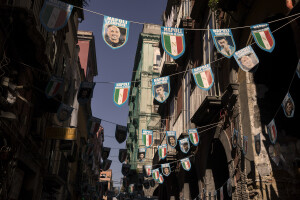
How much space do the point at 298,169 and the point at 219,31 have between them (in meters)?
4.48

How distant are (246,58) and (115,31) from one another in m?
3.60

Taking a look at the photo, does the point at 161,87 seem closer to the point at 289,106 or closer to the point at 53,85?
the point at 53,85

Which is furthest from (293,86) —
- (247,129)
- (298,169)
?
(298,169)

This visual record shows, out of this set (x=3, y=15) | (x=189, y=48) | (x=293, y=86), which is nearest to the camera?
(x=3, y=15)

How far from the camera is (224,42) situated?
844cm

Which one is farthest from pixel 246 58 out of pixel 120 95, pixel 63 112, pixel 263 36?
pixel 63 112

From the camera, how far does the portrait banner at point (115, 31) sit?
7711mm

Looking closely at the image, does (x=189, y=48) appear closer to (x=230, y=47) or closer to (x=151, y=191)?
(x=230, y=47)

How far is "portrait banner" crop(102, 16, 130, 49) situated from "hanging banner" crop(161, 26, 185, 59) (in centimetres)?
105

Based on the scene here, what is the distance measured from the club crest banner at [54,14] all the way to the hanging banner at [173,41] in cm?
260

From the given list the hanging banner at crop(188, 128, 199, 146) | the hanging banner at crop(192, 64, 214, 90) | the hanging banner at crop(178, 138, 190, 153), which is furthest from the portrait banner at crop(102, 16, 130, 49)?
the hanging banner at crop(178, 138, 190, 153)

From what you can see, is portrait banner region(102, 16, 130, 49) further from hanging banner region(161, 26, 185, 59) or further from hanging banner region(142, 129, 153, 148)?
hanging banner region(142, 129, 153, 148)

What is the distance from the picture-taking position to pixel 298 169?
8.36 m

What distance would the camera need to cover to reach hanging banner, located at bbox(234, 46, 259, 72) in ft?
26.0
